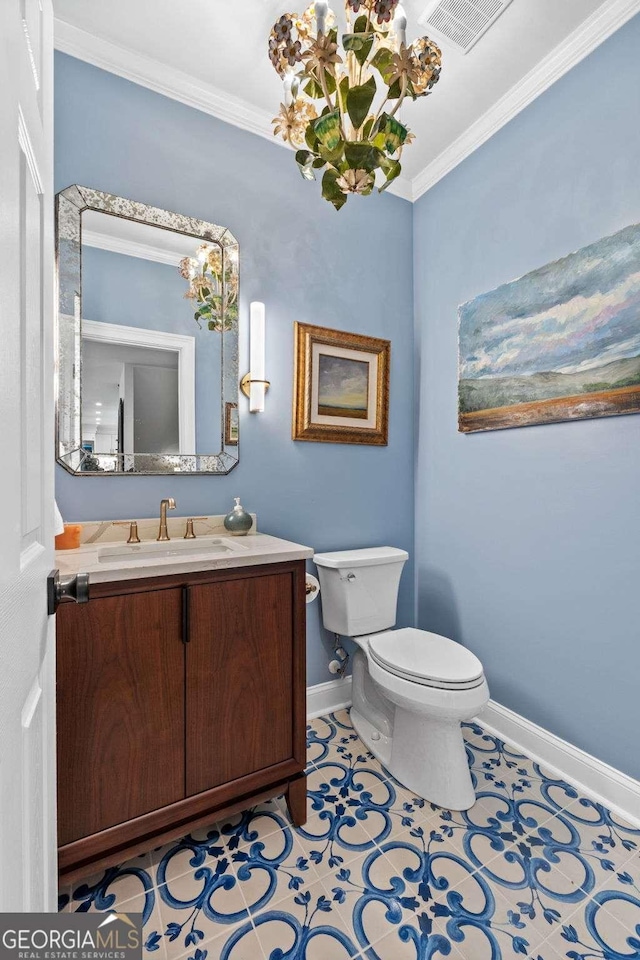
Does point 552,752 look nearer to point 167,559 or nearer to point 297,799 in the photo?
point 297,799

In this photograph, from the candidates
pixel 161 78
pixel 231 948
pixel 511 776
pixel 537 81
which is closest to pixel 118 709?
pixel 231 948

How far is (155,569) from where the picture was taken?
1.19m

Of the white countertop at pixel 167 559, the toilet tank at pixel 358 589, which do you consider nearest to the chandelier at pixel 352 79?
the white countertop at pixel 167 559

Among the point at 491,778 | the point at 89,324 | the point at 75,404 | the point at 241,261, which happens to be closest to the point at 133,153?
the point at 241,261

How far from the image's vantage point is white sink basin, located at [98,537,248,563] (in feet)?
4.71

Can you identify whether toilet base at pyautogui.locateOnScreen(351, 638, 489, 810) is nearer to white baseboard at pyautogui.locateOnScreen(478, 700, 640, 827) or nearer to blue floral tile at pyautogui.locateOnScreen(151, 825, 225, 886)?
white baseboard at pyautogui.locateOnScreen(478, 700, 640, 827)

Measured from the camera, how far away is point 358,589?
1941mm

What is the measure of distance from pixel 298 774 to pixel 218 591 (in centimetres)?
72

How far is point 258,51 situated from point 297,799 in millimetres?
2708

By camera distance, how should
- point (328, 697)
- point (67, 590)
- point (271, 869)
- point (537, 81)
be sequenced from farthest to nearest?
1. point (328, 697)
2. point (537, 81)
3. point (271, 869)
4. point (67, 590)

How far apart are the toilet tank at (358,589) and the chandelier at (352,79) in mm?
1393

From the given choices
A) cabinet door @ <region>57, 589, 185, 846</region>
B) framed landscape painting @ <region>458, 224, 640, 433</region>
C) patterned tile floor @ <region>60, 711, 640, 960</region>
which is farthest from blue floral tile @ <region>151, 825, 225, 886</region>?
framed landscape painting @ <region>458, 224, 640, 433</region>

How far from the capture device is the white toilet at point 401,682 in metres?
1.48

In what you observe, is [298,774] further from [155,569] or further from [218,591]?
[155,569]
